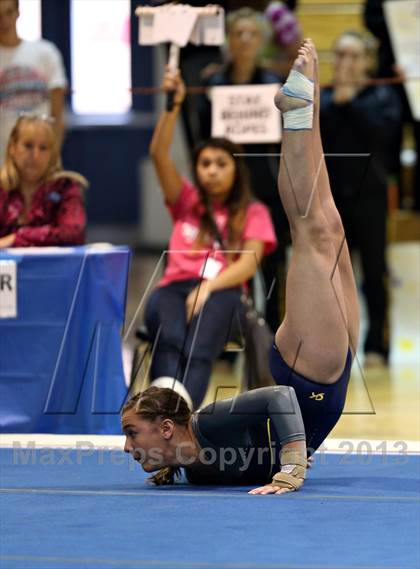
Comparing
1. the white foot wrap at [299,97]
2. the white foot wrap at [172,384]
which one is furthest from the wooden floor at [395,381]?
the white foot wrap at [299,97]

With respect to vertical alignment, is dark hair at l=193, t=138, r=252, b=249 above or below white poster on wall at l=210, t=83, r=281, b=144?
below

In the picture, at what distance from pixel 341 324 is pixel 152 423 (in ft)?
1.96

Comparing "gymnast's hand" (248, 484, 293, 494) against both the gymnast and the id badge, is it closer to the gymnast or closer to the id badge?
the gymnast

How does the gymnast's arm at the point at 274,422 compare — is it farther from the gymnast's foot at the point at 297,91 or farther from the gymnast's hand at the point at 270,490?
the gymnast's foot at the point at 297,91

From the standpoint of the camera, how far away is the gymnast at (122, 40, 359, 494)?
3.47m

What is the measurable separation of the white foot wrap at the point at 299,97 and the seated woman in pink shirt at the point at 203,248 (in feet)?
4.50

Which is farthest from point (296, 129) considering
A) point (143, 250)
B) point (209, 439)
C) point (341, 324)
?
point (143, 250)

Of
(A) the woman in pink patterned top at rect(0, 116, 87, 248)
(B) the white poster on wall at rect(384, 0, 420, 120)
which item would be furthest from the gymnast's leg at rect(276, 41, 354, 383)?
(B) the white poster on wall at rect(384, 0, 420, 120)

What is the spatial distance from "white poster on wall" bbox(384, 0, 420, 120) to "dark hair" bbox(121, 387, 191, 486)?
3867 millimetres

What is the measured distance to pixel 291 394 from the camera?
344 centimetres

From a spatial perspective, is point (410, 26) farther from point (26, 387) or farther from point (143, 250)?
point (143, 250)

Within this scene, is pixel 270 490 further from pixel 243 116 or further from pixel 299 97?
pixel 243 116

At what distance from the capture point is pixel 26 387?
4750 millimetres

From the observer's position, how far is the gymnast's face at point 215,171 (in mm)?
5184
